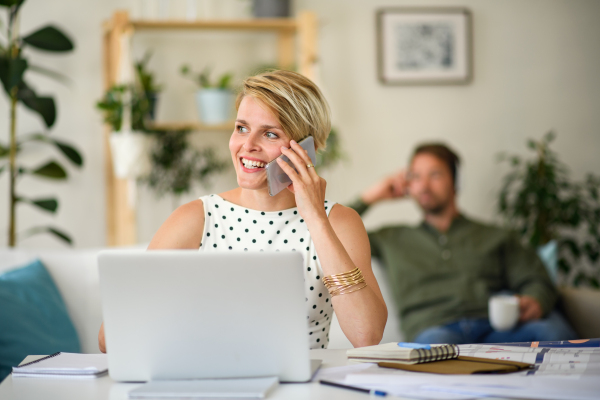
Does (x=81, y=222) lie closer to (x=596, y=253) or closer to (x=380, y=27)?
(x=380, y=27)

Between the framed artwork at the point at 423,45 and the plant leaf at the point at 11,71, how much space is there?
1.83 m

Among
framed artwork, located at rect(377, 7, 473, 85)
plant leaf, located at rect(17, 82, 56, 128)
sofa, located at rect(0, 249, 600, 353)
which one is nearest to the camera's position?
sofa, located at rect(0, 249, 600, 353)

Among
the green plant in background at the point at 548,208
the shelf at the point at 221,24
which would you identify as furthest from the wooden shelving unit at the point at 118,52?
the green plant in background at the point at 548,208

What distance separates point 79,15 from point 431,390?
114 inches

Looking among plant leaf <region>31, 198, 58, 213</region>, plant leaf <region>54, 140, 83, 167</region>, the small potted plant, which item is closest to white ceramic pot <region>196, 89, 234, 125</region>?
the small potted plant

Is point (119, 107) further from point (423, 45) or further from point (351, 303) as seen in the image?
point (351, 303)

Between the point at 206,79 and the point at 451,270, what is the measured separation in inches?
59.5

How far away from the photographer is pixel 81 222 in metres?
3.12

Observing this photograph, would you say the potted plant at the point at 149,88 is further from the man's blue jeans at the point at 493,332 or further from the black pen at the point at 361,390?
the black pen at the point at 361,390

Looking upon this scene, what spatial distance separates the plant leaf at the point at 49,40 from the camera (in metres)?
2.55

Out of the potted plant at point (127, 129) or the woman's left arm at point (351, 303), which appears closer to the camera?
the woman's left arm at point (351, 303)

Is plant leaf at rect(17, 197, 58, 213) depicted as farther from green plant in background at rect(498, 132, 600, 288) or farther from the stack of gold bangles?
green plant in background at rect(498, 132, 600, 288)

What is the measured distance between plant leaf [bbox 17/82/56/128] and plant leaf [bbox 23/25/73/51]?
189 millimetres

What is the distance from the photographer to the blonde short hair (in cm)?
143
